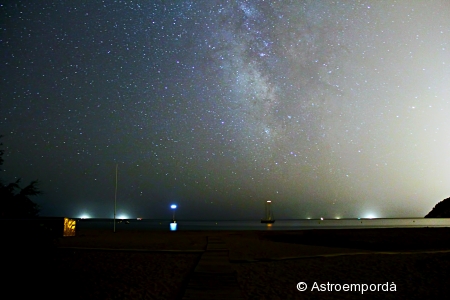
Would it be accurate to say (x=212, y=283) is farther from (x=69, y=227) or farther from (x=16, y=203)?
(x=69, y=227)

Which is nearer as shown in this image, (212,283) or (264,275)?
(212,283)

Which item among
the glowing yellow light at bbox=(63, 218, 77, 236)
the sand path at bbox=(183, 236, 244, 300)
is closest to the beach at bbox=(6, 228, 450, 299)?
the sand path at bbox=(183, 236, 244, 300)

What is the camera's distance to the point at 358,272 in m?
12.7

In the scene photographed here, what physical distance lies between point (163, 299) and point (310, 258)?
892cm

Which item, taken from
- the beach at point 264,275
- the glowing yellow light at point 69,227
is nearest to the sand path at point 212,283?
the beach at point 264,275

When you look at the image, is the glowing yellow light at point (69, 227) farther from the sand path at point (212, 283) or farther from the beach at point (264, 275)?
the sand path at point (212, 283)

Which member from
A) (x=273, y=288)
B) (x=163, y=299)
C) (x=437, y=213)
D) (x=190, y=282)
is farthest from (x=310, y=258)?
(x=437, y=213)

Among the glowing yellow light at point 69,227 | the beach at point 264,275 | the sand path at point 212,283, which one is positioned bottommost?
the beach at point 264,275

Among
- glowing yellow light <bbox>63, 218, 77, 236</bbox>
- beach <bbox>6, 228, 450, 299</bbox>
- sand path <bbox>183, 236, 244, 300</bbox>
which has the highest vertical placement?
glowing yellow light <bbox>63, 218, 77, 236</bbox>

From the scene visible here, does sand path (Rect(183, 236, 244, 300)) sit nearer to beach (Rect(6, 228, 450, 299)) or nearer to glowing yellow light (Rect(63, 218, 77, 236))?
beach (Rect(6, 228, 450, 299))

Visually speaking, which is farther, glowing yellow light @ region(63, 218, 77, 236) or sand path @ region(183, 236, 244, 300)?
glowing yellow light @ region(63, 218, 77, 236)

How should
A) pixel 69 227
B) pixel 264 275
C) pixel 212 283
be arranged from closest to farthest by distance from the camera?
pixel 212 283 → pixel 264 275 → pixel 69 227

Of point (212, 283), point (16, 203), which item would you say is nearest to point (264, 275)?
point (212, 283)

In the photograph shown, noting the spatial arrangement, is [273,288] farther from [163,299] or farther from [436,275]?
[436,275]
